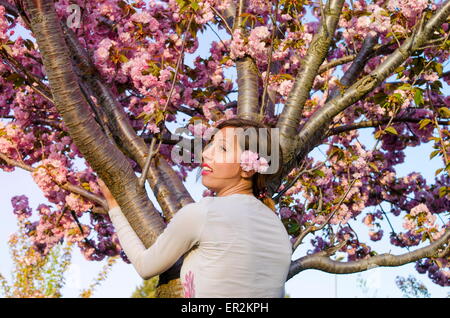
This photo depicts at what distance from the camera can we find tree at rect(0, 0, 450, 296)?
372 cm

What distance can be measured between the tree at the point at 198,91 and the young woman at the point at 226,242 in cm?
54

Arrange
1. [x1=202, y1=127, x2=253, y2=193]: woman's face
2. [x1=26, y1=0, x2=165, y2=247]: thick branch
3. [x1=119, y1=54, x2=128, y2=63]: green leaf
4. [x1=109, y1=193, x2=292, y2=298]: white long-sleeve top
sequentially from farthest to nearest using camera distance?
1. [x1=119, y1=54, x2=128, y2=63]: green leaf
2. [x1=26, y1=0, x2=165, y2=247]: thick branch
3. [x1=202, y1=127, x2=253, y2=193]: woman's face
4. [x1=109, y1=193, x2=292, y2=298]: white long-sleeve top

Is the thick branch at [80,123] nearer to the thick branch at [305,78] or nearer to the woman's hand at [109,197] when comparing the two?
the woman's hand at [109,197]

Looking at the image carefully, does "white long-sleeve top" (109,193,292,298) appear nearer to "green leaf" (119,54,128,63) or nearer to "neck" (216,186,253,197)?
"neck" (216,186,253,197)

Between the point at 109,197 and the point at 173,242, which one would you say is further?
the point at 109,197

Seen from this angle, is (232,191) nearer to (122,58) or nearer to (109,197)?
(109,197)

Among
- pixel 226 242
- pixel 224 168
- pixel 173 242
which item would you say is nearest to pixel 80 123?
pixel 224 168

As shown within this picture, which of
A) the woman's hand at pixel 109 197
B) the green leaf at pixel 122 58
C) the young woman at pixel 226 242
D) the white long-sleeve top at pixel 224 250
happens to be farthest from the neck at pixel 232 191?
the green leaf at pixel 122 58

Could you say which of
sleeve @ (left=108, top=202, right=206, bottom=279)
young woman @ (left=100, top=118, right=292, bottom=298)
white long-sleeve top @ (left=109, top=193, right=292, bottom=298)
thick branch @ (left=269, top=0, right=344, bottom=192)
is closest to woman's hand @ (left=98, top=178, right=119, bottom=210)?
young woman @ (left=100, top=118, right=292, bottom=298)

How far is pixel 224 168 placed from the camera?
3129 mm

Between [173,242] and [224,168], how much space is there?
22.2 inches

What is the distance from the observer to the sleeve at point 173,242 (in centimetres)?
276

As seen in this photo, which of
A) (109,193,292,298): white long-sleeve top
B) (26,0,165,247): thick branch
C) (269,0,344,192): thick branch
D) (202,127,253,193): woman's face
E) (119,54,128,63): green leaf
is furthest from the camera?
(119,54,128,63): green leaf
